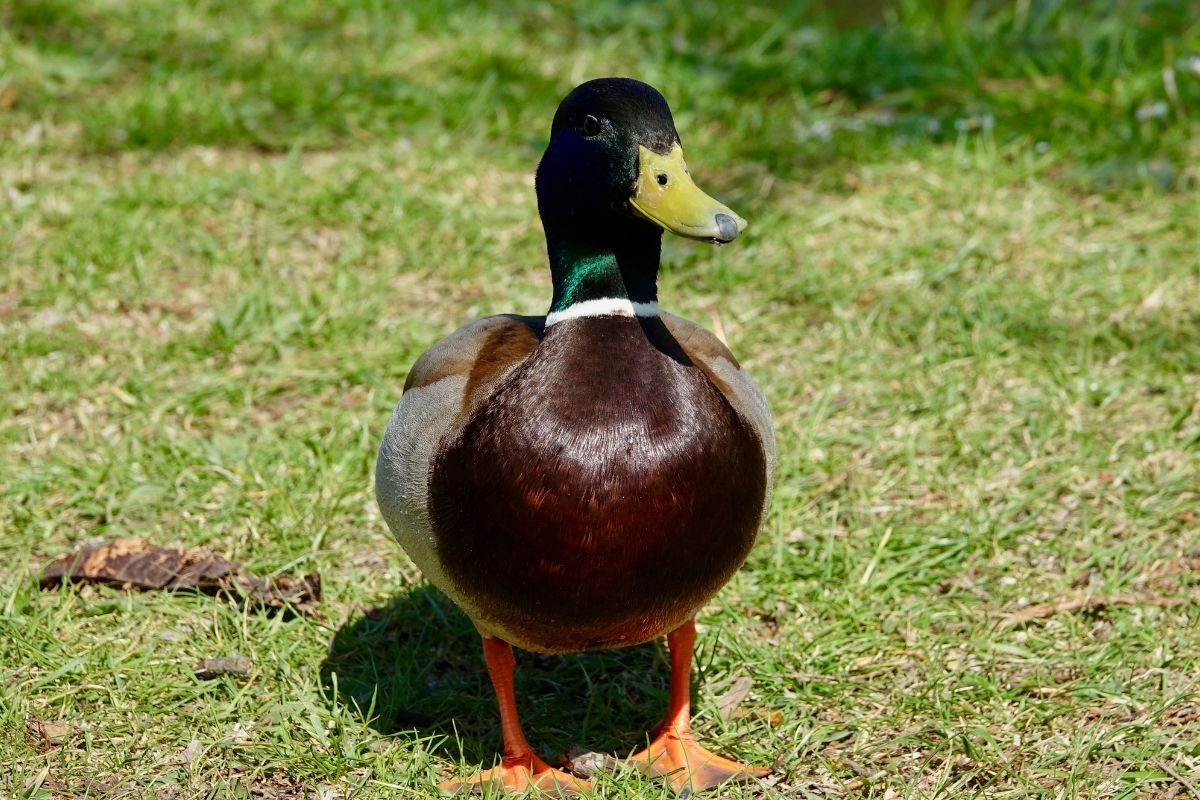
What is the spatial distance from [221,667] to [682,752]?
1.04m

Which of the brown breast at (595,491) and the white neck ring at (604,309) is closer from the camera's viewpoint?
the brown breast at (595,491)

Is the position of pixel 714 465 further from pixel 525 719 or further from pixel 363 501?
pixel 363 501

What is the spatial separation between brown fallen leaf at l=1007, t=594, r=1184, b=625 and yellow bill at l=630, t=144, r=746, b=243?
4.65 feet

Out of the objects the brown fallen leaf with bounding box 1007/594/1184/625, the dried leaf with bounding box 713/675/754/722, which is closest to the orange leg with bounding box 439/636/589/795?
the dried leaf with bounding box 713/675/754/722

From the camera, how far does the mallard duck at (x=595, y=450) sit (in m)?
2.51

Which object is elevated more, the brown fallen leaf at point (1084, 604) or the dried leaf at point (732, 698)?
the brown fallen leaf at point (1084, 604)

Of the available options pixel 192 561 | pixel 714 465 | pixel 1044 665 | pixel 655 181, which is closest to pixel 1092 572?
pixel 1044 665

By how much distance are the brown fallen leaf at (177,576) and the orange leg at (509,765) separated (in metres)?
0.63

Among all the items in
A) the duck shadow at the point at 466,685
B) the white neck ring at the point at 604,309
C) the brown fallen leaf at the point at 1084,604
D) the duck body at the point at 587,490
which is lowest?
the duck shadow at the point at 466,685

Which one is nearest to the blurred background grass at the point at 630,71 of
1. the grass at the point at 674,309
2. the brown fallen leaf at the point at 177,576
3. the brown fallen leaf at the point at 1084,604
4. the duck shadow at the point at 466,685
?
the grass at the point at 674,309

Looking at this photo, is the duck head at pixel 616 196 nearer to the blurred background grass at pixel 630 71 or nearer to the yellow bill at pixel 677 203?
the yellow bill at pixel 677 203

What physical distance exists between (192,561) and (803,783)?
5.11 ft

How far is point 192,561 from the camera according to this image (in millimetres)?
3420

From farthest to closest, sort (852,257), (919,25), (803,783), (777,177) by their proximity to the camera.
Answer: (919,25)
(777,177)
(852,257)
(803,783)
